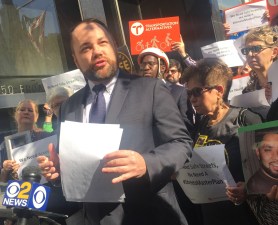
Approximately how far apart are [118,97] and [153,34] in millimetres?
3031

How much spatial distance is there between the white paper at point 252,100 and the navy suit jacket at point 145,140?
0.74 meters

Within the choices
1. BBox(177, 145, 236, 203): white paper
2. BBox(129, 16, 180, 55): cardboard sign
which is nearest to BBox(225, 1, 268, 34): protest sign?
BBox(129, 16, 180, 55): cardboard sign

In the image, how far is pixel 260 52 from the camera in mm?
2785

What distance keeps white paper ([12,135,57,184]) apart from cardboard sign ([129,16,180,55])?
2270mm

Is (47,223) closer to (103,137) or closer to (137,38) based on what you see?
(103,137)

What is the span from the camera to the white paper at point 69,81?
379 centimetres

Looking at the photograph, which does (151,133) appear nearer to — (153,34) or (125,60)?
(125,60)

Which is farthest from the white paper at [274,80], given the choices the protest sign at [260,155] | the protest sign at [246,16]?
the protest sign at [246,16]

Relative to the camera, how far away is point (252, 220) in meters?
2.09

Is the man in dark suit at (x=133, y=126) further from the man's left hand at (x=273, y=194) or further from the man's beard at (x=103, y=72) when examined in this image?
the man's left hand at (x=273, y=194)

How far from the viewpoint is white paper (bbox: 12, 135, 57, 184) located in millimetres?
2740

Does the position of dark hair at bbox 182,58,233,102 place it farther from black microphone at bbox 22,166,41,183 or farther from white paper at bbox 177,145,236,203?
black microphone at bbox 22,166,41,183

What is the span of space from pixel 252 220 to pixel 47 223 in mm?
1151

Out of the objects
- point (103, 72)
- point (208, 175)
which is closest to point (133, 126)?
point (103, 72)
